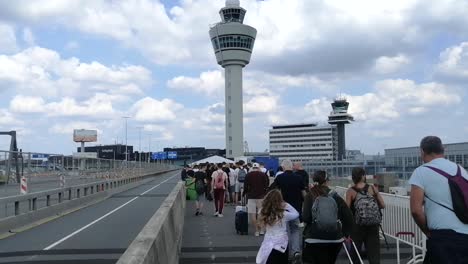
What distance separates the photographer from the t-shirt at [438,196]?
15.8 feet

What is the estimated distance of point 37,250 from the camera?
1238 centimetres

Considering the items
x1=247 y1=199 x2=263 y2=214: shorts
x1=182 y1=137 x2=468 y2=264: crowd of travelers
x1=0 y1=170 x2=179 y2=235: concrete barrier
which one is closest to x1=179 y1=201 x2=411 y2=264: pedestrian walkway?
x1=247 y1=199 x2=263 y2=214: shorts

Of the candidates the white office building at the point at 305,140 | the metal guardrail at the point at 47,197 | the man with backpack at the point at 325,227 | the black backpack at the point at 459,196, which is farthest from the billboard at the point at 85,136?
the black backpack at the point at 459,196

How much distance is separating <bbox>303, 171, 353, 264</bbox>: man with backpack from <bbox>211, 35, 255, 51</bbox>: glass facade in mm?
112777

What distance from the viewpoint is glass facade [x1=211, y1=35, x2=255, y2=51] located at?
391 feet

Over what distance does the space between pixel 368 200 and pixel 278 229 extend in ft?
5.98

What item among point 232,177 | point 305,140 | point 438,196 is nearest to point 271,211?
point 438,196

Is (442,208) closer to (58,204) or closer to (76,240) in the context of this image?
(76,240)

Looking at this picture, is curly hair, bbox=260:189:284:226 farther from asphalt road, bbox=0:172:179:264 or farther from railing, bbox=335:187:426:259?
asphalt road, bbox=0:172:179:264

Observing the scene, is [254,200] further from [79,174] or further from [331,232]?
[79,174]

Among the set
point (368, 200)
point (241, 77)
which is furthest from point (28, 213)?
point (241, 77)

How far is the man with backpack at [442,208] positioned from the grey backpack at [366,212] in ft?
11.0

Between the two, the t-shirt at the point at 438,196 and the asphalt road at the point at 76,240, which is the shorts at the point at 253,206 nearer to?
the asphalt road at the point at 76,240

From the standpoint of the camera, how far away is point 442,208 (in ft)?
15.9
